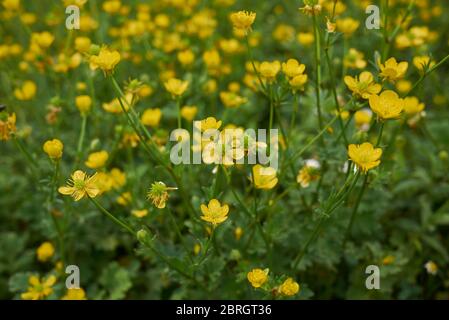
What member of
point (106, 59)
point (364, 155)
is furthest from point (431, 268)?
point (106, 59)

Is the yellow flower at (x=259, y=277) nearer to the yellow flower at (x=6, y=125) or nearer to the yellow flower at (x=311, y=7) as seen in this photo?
the yellow flower at (x=311, y=7)

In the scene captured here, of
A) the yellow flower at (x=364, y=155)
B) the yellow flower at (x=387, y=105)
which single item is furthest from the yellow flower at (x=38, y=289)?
the yellow flower at (x=387, y=105)

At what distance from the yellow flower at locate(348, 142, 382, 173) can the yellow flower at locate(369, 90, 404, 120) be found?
4.5 inches

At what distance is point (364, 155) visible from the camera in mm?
1688

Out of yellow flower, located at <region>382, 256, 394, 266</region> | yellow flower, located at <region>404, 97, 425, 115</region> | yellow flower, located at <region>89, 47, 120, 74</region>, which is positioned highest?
yellow flower, located at <region>404, 97, 425, 115</region>

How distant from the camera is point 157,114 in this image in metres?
2.37

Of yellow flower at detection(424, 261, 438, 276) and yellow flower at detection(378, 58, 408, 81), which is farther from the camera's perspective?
yellow flower at detection(424, 261, 438, 276)

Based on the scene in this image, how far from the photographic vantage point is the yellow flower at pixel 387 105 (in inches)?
66.9

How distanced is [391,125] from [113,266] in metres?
1.75

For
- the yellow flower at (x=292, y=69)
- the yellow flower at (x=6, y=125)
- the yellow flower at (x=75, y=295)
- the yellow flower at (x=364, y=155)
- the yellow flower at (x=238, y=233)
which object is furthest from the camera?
the yellow flower at (x=238, y=233)

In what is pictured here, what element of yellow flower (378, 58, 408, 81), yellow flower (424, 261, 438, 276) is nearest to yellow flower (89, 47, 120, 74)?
yellow flower (378, 58, 408, 81)

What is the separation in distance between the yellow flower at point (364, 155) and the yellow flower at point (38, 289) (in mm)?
1376

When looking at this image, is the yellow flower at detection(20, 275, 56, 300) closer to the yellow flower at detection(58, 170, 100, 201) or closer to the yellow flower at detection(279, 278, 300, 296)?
the yellow flower at detection(58, 170, 100, 201)

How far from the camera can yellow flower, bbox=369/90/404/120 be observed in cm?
170
